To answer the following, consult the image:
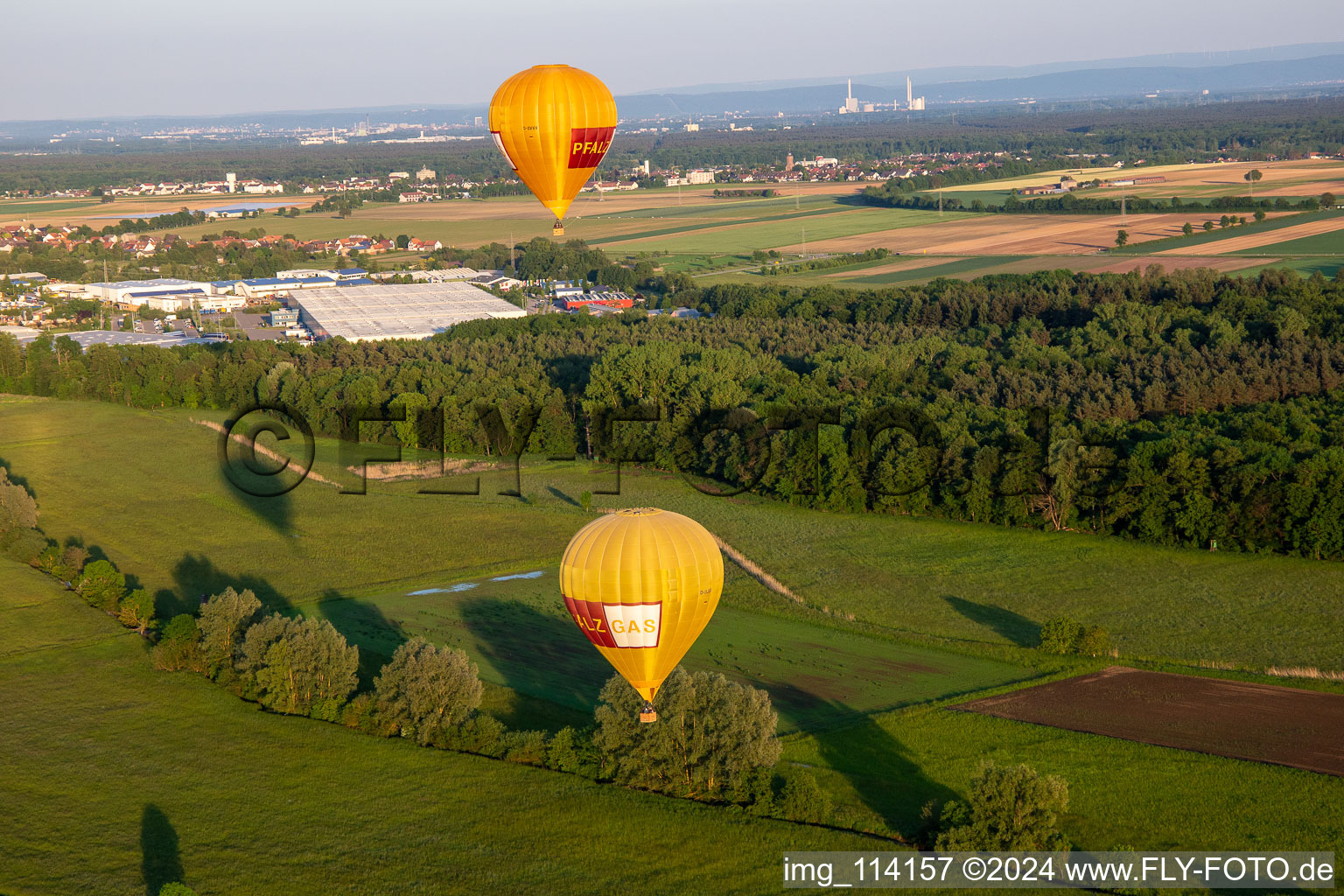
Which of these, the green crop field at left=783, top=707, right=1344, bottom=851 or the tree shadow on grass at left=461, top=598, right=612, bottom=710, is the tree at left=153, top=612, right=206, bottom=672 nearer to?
the tree shadow on grass at left=461, top=598, right=612, bottom=710

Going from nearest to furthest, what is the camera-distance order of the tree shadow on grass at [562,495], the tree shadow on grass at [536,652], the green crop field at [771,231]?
the tree shadow on grass at [536,652], the tree shadow on grass at [562,495], the green crop field at [771,231]

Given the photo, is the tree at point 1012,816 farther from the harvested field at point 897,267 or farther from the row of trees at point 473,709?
the harvested field at point 897,267

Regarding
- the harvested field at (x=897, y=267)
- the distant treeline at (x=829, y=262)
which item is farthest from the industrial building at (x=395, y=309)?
the harvested field at (x=897, y=267)

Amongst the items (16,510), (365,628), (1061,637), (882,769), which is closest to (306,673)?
(365,628)

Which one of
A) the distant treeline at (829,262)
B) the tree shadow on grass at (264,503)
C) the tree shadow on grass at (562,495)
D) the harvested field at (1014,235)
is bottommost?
the tree shadow on grass at (562,495)

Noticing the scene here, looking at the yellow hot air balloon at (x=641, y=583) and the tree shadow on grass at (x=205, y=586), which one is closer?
the yellow hot air balloon at (x=641, y=583)

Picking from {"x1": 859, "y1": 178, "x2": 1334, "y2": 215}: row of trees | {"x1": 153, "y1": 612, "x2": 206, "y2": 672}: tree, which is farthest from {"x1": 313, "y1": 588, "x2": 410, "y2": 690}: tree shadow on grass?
{"x1": 859, "y1": 178, "x2": 1334, "y2": 215}: row of trees
